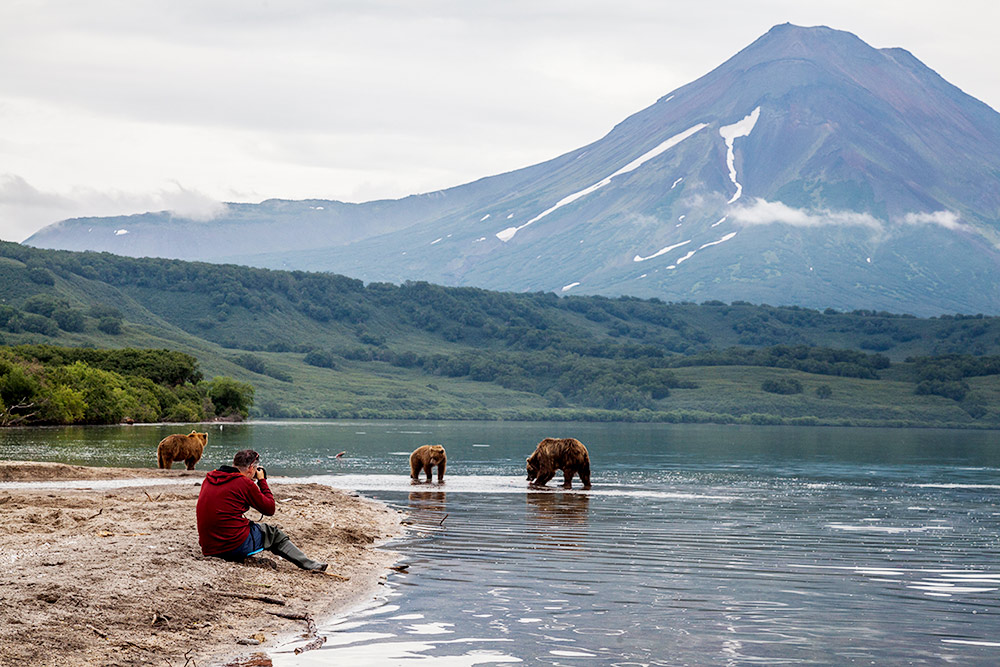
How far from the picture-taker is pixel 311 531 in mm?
21188

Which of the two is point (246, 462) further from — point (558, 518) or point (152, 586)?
point (558, 518)

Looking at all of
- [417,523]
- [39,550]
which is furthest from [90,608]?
[417,523]

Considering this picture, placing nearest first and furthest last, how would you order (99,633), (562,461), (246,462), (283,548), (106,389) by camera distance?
(99,633) → (246,462) → (283,548) → (562,461) → (106,389)

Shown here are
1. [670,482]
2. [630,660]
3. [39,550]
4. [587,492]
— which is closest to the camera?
[630,660]

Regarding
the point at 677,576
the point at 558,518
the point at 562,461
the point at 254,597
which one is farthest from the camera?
the point at 562,461

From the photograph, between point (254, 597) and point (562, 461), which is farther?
point (562, 461)

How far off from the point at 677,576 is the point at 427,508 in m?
11.9

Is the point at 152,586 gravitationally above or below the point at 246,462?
below

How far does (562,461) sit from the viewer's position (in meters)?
37.3

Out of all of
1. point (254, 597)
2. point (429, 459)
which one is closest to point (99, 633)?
point (254, 597)

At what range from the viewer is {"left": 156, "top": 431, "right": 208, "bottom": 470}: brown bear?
37875 mm

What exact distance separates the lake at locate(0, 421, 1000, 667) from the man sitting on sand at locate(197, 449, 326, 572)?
206 cm

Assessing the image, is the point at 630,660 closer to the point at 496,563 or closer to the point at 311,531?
the point at 496,563

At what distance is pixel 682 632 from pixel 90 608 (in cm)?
657
